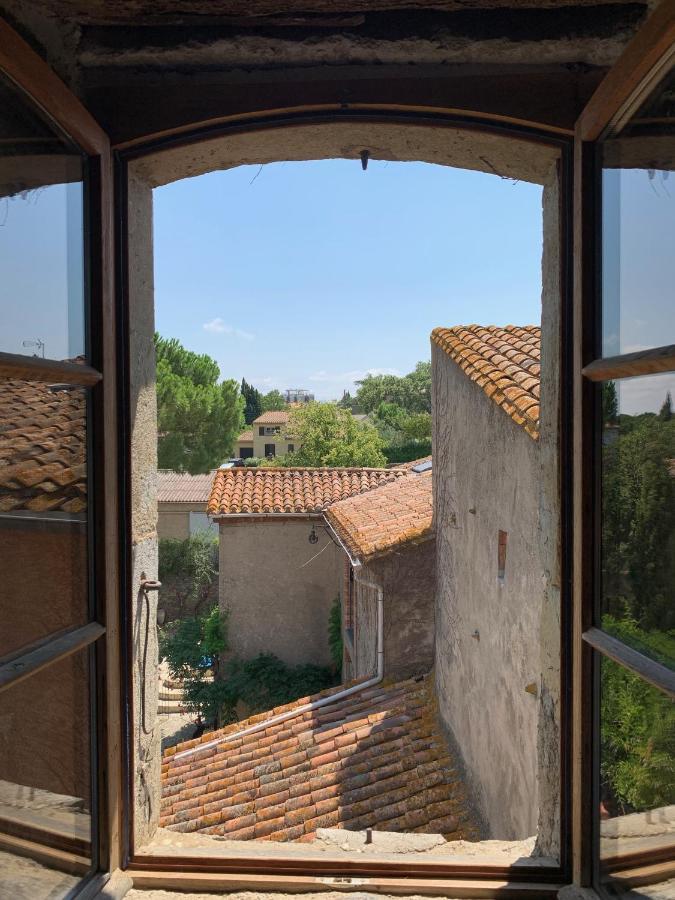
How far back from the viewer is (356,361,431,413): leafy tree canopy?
152ft

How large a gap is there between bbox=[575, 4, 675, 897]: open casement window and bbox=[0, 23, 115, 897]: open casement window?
116cm

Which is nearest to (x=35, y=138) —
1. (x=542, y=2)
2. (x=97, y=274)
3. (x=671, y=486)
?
(x=97, y=274)

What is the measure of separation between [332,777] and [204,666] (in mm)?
7159

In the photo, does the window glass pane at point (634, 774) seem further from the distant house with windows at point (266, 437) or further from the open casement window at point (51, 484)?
the distant house with windows at point (266, 437)

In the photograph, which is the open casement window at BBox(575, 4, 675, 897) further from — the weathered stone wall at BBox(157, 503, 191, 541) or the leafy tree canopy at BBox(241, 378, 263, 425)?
the leafy tree canopy at BBox(241, 378, 263, 425)

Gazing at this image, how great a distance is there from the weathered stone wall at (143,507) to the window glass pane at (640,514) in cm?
122

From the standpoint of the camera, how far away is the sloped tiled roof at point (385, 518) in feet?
19.9

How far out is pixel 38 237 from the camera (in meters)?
1.51

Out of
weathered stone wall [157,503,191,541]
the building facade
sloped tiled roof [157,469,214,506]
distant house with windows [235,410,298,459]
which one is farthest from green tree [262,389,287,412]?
the building facade

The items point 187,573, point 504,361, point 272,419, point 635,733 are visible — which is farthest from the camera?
point 272,419

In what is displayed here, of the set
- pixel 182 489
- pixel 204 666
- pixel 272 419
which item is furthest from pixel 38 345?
pixel 272 419

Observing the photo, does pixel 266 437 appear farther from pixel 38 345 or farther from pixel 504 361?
pixel 38 345

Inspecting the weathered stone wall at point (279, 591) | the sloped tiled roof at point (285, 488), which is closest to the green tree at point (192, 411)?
the sloped tiled roof at point (285, 488)

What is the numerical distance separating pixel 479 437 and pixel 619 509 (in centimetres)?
288
